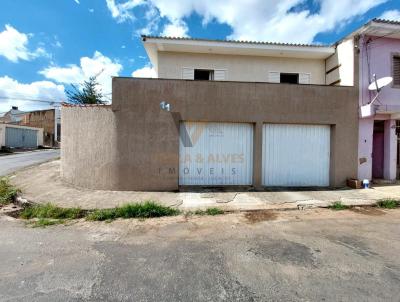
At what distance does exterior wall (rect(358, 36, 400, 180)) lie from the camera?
28.0ft

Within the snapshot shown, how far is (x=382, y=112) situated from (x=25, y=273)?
1087 centimetres

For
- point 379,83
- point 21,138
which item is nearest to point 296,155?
point 379,83

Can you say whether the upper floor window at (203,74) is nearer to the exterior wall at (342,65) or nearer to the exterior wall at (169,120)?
the exterior wall at (169,120)

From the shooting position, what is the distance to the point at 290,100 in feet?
26.3

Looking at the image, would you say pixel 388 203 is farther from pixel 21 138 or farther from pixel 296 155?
pixel 21 138

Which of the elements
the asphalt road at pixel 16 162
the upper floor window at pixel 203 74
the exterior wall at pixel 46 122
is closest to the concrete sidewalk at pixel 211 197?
the asphalt road at pixel 16 162

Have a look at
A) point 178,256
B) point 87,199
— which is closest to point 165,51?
point 87,199

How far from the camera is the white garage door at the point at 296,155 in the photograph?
818cm

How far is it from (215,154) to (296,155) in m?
2.88

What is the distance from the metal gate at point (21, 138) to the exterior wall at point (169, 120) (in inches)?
995

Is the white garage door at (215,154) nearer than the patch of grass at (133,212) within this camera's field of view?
No

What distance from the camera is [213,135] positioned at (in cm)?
798

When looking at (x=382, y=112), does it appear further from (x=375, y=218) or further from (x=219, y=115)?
(x=219, y=115)

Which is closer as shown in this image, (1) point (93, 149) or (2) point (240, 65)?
(1) point (93, 149)
